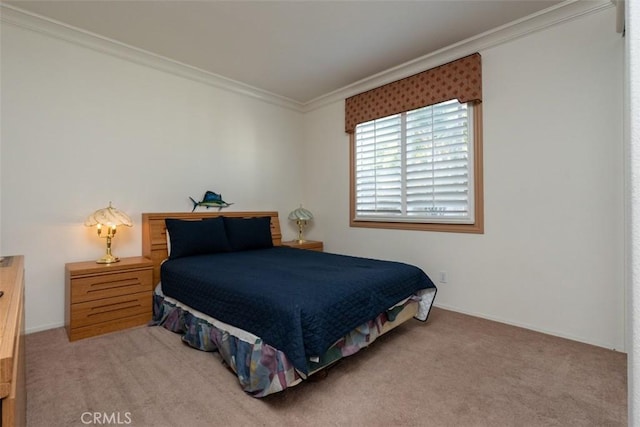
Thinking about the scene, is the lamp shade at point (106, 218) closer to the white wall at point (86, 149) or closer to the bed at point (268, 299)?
the white wall at point (86, 149)

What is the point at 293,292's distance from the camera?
1885 millimetres

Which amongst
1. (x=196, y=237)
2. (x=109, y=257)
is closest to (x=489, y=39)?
(x=196, y=237)

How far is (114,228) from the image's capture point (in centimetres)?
288

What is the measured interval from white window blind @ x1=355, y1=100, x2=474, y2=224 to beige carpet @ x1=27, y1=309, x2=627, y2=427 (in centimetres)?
139

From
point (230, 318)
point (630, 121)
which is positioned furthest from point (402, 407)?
point (630, 121)

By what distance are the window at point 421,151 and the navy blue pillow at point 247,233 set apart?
1.20 metres

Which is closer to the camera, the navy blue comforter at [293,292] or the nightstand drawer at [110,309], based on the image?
the navy blue comforter at [293,292]

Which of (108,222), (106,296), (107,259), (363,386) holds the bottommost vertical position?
(363,386)

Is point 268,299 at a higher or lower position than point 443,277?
higher

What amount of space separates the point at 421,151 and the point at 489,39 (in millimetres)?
1193

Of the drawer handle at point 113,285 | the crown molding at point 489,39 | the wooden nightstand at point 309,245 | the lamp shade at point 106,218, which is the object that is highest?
the crown molding at point 489,39

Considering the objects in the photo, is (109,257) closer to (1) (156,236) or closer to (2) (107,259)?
(2) (107,259)

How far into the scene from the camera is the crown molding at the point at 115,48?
257 cm

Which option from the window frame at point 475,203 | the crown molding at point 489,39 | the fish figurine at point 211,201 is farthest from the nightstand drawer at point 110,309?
the crown molding at point 489,39
